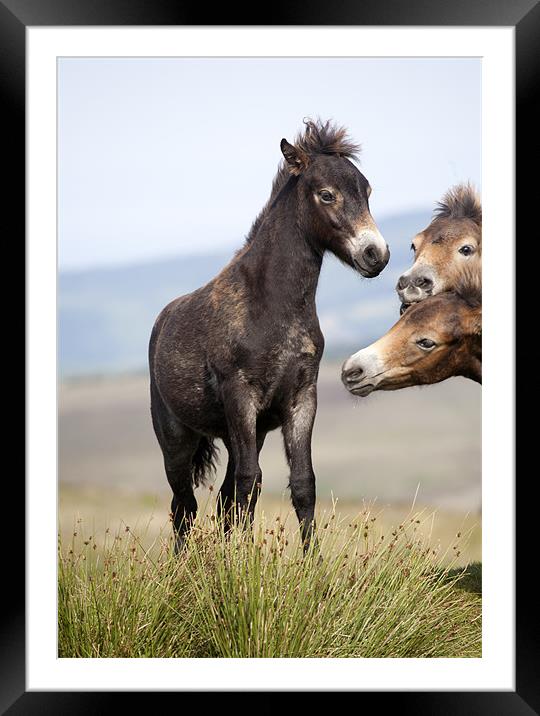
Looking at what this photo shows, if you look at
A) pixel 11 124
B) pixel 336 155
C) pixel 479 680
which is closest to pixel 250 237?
pixel 336 155

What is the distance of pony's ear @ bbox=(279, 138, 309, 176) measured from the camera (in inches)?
243

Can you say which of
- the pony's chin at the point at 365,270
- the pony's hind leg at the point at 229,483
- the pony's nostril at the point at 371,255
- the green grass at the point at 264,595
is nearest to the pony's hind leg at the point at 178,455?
the pony's hind leg at the point at 229,483

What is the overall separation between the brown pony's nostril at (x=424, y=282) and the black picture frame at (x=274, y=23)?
77 cm

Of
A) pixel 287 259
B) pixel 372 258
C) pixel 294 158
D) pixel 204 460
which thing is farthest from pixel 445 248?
pixel 204 460

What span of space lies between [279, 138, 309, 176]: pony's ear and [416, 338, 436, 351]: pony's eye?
1.39 m

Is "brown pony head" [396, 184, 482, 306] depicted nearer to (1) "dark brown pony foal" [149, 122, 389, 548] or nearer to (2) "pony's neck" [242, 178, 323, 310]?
(1) "dark brown pony foal" [149, 122, 389, 548]

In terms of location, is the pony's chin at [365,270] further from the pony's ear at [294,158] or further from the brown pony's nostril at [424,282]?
the pony's ear at [294,158]

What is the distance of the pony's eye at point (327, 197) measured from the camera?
6234mm

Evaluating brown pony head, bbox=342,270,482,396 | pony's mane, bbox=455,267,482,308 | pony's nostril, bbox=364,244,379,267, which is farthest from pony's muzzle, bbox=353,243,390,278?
pony's mane, bbox=455,267,482,308

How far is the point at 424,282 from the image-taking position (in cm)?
632

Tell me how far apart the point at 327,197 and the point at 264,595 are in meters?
2.59

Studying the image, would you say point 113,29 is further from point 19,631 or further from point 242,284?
point 19,631

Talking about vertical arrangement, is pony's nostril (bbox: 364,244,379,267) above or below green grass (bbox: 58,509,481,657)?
above

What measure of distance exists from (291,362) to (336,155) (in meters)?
1.41
